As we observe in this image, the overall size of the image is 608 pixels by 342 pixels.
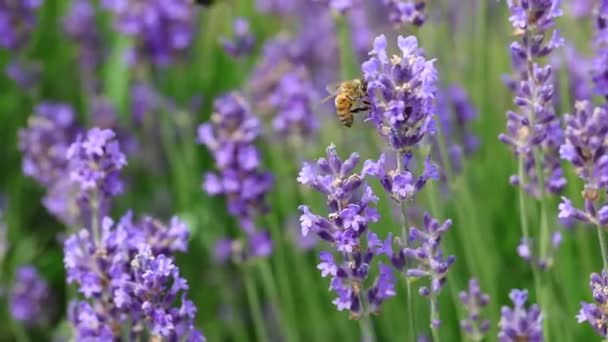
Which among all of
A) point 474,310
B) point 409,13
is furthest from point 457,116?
point 474,310

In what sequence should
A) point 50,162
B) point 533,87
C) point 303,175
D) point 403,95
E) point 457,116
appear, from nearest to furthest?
point 403,95, point 303,175, point 533,87, point 50,162, point 457,116

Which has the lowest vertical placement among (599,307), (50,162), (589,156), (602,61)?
(599,307)

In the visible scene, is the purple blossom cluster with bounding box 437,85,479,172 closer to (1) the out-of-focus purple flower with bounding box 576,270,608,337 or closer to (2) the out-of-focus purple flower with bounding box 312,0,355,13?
(2) the out-of-focus purple flower with bounding box 312,0,355,13

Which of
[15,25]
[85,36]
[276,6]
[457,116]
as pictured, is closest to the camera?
[457,116]

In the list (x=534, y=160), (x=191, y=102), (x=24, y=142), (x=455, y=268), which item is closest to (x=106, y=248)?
(x=534, y=160)

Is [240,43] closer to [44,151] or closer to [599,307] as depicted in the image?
[44,151]

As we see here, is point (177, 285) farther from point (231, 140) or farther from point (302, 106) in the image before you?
point (302, 106)

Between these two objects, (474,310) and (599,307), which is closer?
(599,307)

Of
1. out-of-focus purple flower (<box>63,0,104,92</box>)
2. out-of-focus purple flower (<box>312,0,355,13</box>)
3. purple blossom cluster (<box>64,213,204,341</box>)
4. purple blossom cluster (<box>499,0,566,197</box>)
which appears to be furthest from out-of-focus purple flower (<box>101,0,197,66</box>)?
purple blossom cluster (<box>499,0,566,197</box>)

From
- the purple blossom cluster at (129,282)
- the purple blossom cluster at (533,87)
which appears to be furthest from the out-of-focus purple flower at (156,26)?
the purple blossom cluster at (533,87)
